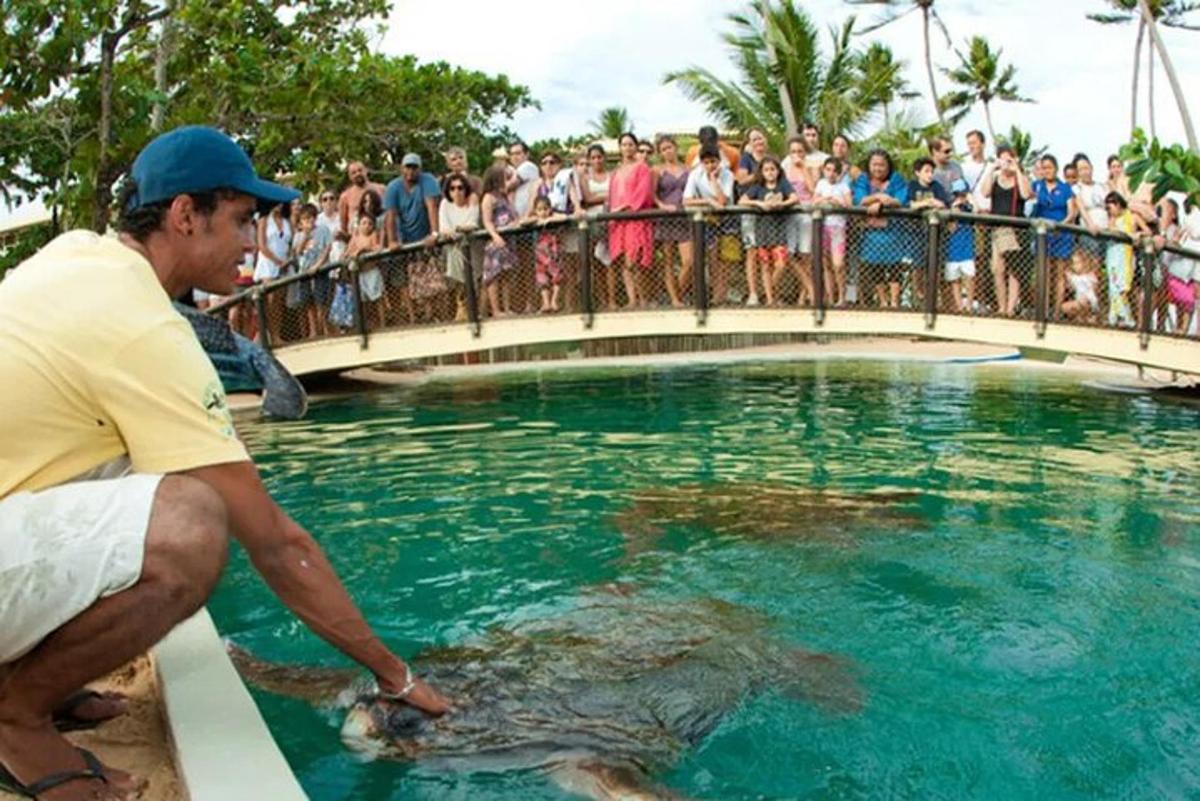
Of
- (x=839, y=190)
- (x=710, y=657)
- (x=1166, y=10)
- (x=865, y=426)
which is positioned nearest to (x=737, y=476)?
(x=865, y=426)

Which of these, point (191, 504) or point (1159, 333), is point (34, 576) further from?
point (1159, 333)

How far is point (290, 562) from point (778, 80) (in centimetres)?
2427

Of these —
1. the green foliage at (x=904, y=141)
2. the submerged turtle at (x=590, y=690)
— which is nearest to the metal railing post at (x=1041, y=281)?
the submerged turtle at (x=590, y=690)

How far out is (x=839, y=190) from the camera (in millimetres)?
12469

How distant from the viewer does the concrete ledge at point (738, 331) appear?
11.8 meters

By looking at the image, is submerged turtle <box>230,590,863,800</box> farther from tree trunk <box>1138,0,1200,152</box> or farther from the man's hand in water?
tree trunk <box>1138,0,1200,152</box>

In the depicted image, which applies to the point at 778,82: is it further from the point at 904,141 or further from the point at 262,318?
the point at 262,318

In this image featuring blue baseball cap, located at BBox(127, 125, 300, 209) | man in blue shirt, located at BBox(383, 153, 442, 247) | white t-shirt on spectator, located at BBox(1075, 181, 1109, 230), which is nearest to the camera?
blue baseball cap, located at BBox(127, 125, 300, 209)

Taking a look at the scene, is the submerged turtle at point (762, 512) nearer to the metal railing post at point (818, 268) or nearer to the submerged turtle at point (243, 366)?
the submerged turtle at point (243, 366)

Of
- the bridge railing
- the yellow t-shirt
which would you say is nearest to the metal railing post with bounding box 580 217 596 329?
the bridge railing

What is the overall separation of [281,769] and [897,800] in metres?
1.85

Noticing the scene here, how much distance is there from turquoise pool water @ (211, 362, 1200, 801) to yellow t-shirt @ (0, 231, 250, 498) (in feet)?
4.42

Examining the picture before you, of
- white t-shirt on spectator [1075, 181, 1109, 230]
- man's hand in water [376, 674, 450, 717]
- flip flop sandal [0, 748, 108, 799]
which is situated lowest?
man's hand in water [376, 674, 450, 717]

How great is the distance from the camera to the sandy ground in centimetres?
286
